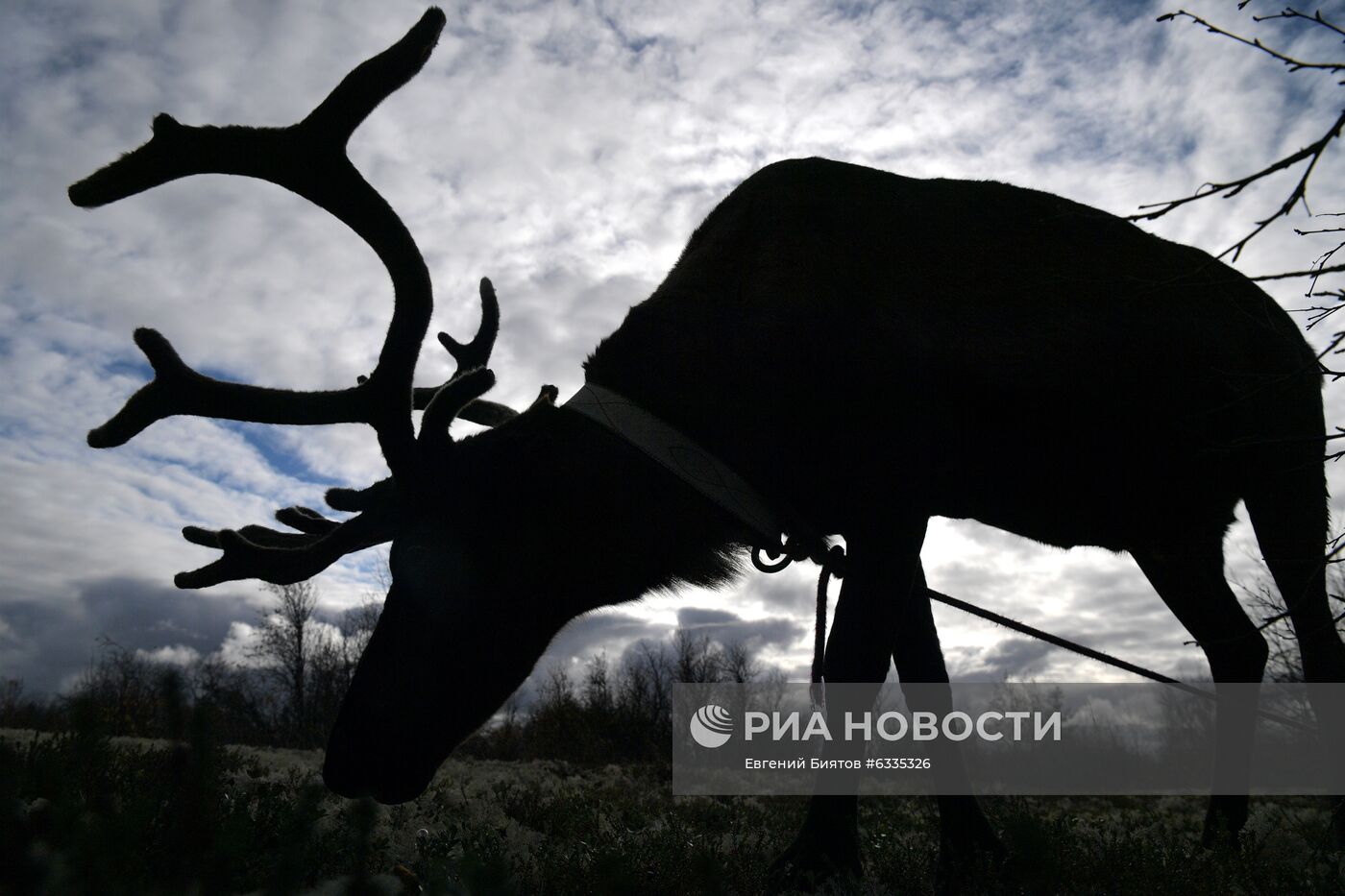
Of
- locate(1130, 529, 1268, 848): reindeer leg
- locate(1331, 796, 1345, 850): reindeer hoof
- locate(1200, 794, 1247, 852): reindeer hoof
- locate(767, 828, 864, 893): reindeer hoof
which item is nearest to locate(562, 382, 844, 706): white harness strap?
locate(767, 828, 864, 893): reindeer hoof

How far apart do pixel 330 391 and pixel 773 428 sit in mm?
2006

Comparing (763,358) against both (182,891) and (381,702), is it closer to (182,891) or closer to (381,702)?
(381,702)

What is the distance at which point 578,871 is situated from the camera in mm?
2871

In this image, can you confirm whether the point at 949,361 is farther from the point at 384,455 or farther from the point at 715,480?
the point at 384,455

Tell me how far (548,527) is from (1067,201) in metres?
3.13

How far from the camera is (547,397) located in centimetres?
380

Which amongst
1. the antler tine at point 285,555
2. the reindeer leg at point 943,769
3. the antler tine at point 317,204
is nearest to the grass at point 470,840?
the reindeer leg at point 943,769

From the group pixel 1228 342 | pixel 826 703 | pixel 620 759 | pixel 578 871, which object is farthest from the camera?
pixel 620 759

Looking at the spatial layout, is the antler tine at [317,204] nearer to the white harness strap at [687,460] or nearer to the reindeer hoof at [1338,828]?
the white harness strap at [687,460]

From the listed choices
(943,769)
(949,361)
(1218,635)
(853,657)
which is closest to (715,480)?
(853,657)

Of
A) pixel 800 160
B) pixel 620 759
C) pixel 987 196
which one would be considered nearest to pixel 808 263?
pixel 800 160

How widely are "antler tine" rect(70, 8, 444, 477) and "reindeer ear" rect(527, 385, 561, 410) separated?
1.88 feet

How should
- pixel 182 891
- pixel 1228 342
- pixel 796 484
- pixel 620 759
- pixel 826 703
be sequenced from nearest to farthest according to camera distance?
1. pixel 182 891
2. pixel 826 703
3. pixel 796 484
4. pixel 1228 342
5. pixel 620 759

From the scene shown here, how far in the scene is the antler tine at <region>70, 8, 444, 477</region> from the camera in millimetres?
3090
